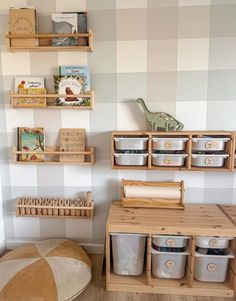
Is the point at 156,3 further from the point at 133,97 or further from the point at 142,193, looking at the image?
the point at 142,193

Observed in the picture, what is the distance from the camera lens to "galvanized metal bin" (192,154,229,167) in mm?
1827

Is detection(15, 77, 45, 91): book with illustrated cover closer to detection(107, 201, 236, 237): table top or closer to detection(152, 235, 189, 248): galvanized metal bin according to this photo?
detection(107, 201, 236, 237): table top

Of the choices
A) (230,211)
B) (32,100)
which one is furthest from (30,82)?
(230,211)

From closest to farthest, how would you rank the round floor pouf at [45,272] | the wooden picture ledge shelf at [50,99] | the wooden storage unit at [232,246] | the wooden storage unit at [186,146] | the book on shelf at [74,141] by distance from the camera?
the round floor pouf at [45,272], the wooden storage unit at [232,246], the wooden storage unit at [186,146], the wooden picture ledge shelf at [50,99], the book on shelf at [74,141]

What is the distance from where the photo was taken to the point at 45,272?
5.59 ft

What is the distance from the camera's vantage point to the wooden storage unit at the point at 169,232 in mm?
1646

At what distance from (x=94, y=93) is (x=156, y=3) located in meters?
0.82

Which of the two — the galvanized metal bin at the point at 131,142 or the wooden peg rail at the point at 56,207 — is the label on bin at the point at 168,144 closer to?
the galvanized metal bin at the point at 131,142

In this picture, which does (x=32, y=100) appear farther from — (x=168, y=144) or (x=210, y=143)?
(x=210, y=143)

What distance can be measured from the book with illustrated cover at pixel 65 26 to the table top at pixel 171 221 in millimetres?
1342

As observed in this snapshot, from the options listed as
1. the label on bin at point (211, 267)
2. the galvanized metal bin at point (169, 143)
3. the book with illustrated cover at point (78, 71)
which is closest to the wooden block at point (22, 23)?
the book with illustrated cover at point (78, 71)

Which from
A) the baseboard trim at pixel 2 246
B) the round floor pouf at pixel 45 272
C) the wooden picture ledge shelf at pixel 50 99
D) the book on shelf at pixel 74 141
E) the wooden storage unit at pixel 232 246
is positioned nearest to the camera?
the round floor pouf at pixel 45 272

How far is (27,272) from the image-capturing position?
1.70 metres

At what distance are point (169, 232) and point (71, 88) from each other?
1.31m
